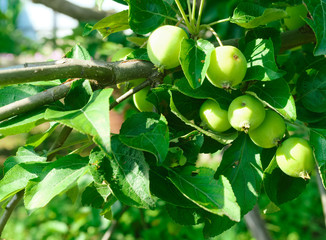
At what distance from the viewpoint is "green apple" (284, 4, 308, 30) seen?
825 mm

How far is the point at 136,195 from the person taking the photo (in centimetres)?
52

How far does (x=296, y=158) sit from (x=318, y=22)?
0.80ft

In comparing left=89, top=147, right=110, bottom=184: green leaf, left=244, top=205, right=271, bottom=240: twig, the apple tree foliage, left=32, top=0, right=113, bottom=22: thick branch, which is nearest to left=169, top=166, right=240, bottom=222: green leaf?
the apple tree foliage

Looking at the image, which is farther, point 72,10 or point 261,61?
point 72,10

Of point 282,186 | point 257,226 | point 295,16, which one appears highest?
point 295,16

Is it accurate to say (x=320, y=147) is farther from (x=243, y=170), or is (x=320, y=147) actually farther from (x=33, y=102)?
(x=33, y=102)

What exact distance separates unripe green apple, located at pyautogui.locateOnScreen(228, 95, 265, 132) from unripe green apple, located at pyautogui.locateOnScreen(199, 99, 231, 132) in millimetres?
17

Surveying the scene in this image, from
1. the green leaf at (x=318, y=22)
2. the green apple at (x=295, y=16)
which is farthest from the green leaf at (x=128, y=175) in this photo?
the green apple at (x=295, y=16)

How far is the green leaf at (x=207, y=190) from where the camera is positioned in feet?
1.67

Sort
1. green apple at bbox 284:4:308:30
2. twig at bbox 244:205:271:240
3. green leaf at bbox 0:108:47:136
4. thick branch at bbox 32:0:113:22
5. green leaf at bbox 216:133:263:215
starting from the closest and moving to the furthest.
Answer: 1. green leaf at bbox 0:108:47:136
2. green leaf at bbox 216:133:263:215
3. green apple at bbox 284:4:308:30
4. twig at bbox 244:205:271:240
5. thick branch at bbox 32:0:113:22

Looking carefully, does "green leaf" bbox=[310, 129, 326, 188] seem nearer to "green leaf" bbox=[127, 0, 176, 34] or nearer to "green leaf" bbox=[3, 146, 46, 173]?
"green leaf" bbox=[127, 0, 176, 34]

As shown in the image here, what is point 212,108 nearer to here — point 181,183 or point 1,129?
point 181,183

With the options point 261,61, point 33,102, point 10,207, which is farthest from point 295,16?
point 10,207

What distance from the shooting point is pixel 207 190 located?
21.5 inches
